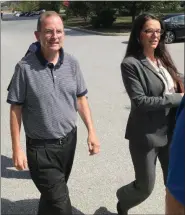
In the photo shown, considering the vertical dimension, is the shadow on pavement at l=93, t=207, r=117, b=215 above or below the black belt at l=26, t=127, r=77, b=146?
below

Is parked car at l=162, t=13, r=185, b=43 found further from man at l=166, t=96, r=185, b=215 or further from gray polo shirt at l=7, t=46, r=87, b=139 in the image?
man at l=166, t=96, r=185, b=215

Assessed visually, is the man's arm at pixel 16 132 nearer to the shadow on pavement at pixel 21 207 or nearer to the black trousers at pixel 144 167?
the black trousers at pixel 144 167

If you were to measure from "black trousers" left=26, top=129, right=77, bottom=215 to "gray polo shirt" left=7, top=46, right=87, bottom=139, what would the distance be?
0.07 metres

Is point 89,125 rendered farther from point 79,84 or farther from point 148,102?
point 148,102

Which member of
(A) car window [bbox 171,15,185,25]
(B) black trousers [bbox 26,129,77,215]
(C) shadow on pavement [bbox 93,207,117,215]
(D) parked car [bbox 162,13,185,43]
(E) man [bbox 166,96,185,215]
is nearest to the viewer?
(E) man [bbox 166,96,185,215]

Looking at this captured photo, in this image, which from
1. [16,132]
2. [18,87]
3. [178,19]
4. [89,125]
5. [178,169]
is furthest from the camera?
[178,19]

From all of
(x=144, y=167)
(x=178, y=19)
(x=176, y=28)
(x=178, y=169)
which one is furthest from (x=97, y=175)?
(x=178, y=19)

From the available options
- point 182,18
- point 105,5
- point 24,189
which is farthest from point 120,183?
point 105,5

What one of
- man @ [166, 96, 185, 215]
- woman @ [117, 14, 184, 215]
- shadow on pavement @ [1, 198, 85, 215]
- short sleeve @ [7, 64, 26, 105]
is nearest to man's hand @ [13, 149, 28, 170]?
short sleeve @ [7, 64, 26, 105]

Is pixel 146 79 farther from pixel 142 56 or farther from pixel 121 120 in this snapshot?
pixel 121 120

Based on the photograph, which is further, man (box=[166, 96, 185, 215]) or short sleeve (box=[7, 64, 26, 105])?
short sleeve (box=[7, 64, 26, 105])

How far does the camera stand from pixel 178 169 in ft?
4.00

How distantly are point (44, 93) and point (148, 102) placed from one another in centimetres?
69

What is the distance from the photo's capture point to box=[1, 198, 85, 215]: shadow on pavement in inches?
135
